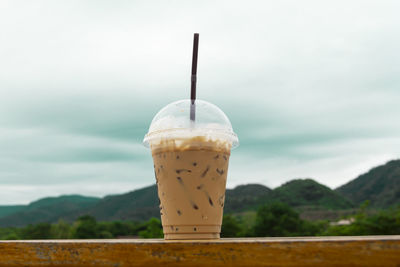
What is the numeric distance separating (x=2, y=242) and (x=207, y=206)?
75cm

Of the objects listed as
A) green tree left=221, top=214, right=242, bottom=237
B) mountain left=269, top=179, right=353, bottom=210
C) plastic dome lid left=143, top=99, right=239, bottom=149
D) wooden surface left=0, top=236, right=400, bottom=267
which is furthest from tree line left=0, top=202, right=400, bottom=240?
wooden surface left=0, top=236, right=400, bottom=267

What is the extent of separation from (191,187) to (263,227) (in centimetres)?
2514

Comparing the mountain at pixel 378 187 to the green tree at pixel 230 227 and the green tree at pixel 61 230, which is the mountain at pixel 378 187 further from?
the green tree at pixel 61 230

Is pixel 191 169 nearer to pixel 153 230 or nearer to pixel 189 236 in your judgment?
pixel 189 236

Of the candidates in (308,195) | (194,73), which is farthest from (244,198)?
(194,73)

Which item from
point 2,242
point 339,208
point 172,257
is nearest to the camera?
point 172,257

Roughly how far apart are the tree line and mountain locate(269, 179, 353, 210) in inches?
226

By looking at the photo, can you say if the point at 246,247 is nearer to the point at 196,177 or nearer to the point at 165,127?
the point at 196,177

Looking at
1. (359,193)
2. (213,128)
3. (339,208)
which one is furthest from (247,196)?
(213,128)

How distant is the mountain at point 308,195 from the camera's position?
3641cm

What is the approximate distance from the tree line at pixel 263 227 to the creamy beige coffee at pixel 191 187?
19.1 m

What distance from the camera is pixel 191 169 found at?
1.62m

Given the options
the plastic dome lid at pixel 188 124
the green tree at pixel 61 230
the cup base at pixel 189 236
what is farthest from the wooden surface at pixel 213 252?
the green tree at pixel 61 230

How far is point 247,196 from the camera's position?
37.8m
